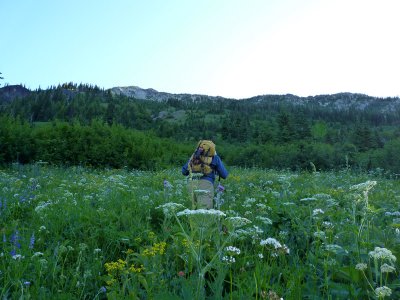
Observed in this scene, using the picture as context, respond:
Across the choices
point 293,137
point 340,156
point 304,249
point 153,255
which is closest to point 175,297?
point 153,255

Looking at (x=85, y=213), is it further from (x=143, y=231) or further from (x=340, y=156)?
(x=340, y=156)

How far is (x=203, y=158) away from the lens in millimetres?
7523

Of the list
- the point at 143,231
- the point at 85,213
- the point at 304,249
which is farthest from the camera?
the point at 85,213

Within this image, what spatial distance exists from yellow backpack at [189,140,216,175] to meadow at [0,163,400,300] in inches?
33.6

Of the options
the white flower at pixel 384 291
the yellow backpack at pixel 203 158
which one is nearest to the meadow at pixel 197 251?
the white flower at pixel 384 291

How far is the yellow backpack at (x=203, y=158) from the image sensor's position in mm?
7453

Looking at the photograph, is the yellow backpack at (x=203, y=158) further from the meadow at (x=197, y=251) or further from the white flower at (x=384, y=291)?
the white flower at (x=384, y=291)

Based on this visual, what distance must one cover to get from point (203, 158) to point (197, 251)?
481cm

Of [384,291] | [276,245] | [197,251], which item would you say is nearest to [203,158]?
[276,245]

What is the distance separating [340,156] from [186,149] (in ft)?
57.8

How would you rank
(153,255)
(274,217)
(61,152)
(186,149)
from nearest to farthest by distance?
(153,255), (274,217), (61,152), (186,149)

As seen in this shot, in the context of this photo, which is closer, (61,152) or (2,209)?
(2,209)

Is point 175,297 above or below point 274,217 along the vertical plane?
above

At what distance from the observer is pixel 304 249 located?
4.44 m
